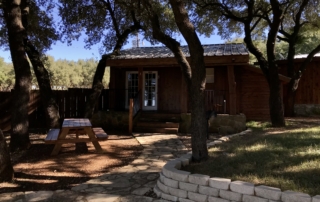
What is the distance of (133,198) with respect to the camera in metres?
4.01

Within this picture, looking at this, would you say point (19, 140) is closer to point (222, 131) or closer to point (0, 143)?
point (0, 143)

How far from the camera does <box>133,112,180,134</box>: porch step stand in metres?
10.5

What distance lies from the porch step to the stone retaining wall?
20.0 ft

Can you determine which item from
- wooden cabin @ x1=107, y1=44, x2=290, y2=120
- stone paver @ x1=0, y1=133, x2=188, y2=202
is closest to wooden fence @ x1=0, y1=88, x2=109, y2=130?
wooden cabin @ x1=107, y1=44, x2=290, y2=120

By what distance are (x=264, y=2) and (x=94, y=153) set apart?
981 cm

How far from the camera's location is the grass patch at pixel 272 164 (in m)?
3.57

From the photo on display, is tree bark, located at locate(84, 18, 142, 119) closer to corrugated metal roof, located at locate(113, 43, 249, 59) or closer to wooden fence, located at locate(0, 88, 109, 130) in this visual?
corrugated metal roof, located at locate(113, 43, 249, 59)

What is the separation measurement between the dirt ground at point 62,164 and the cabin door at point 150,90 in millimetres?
4713

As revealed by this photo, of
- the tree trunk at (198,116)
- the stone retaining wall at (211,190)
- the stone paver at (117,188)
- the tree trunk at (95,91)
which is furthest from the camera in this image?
the tree trunk at (95,91)

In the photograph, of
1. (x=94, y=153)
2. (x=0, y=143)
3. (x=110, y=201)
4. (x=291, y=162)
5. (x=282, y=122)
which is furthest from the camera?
(x=282, y=122)

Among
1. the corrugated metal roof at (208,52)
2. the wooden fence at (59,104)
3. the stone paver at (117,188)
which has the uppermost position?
the corrugated metal roof at (208,52)

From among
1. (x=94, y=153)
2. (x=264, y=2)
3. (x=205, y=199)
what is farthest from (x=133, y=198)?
(x=264, y=2)

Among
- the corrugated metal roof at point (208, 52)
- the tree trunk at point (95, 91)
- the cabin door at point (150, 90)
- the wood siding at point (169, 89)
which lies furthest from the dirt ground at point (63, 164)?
the cabin door at point (150, 90)

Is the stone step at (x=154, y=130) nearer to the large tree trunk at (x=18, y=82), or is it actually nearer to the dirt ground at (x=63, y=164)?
the dirt ground at (x=63, y=164)
